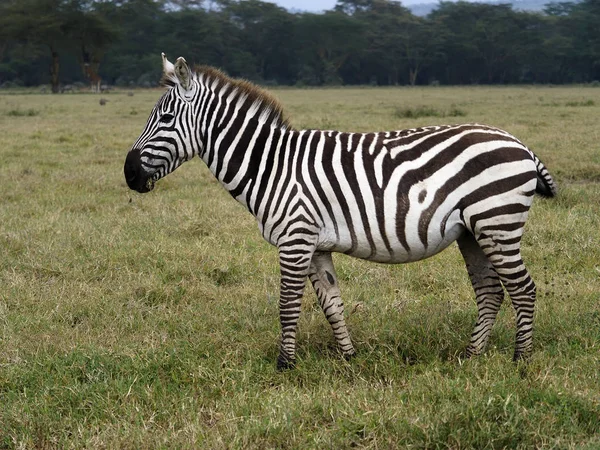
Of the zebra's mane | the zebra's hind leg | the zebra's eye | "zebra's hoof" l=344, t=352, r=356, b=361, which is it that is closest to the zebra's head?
the zebra's eye

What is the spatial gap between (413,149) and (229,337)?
1.94 m

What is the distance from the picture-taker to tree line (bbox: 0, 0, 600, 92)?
69.8 metres

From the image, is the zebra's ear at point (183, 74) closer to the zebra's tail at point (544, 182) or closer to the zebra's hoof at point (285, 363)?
the zebra's hoof at point (285, 363)

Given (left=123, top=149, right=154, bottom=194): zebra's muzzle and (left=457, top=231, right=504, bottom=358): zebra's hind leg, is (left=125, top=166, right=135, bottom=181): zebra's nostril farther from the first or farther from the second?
(left=457, top=231, right=504, bottom=358): zebra's hind leg

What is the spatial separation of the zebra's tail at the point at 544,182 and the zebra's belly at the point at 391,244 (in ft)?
2.20

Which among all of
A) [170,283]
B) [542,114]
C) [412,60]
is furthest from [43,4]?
[170,283]

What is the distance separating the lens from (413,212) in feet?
14.4

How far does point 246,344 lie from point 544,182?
7.67 ft

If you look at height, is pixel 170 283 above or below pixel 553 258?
below

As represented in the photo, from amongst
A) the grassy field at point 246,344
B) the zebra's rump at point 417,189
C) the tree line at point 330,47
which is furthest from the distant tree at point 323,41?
the zebra's rump at point 417,189

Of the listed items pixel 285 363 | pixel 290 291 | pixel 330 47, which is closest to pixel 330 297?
pixel 290 291

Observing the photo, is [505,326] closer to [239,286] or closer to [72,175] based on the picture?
[239,286]

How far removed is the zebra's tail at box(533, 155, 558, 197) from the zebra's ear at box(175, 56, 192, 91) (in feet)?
7.76

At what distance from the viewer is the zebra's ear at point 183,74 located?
4.59 meters
